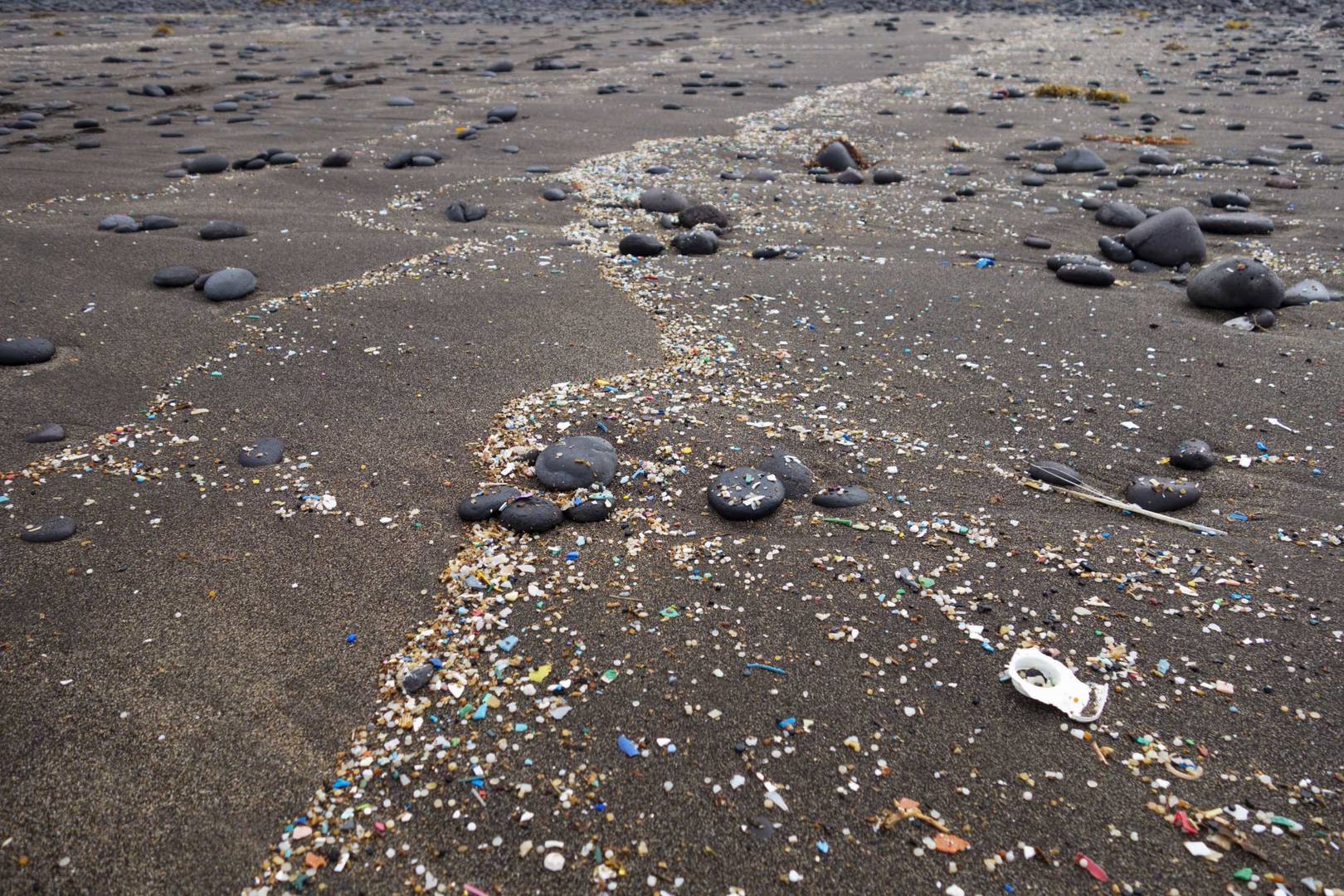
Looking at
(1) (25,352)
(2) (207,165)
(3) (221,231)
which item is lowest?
(1) (25,352)

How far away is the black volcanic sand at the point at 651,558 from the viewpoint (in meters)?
1.81

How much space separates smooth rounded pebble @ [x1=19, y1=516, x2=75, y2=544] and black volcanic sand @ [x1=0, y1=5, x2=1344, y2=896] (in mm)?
37

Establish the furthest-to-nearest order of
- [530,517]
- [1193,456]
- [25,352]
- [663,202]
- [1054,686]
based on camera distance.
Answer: [663,202] → [25,352] → [1193,456] → [530,517] → [1054,686]

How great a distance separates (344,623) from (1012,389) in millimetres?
2648

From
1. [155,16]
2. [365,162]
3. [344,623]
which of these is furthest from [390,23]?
[344,623]

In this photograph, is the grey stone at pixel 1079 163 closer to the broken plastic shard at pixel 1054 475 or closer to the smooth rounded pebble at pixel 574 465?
the broken plastic shard at pixel 1054 475

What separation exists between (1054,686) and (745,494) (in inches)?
41.2

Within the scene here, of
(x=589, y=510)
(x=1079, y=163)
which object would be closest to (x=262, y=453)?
(x=589, y=510)

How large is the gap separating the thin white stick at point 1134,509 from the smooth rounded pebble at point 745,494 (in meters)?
0.87

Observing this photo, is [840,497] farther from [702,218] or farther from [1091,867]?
[702,218]

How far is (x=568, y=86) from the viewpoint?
9.81 metres

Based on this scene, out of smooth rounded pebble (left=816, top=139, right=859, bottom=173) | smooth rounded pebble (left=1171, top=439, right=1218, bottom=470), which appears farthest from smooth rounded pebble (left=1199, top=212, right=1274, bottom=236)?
smooth rounded pebble (left=1171, top=439, right=1218, bottom=470)

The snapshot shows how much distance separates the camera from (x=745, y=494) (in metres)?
2.78

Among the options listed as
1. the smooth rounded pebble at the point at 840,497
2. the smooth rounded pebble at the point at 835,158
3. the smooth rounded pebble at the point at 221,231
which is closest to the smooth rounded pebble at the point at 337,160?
the smooth rounded pebble at the point at 221,231
